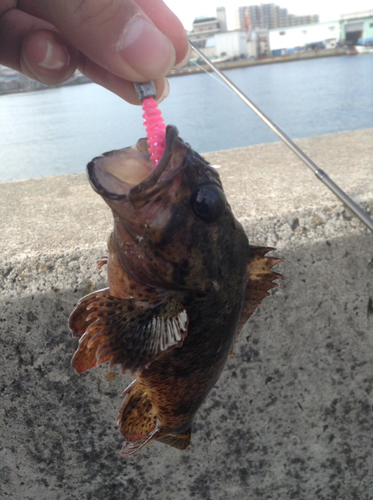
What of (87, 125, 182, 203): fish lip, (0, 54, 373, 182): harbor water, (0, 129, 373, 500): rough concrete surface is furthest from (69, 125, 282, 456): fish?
(0, 54, 373, 182): harbor water

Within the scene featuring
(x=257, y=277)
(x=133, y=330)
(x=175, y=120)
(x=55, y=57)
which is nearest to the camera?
(x=133, y=330)

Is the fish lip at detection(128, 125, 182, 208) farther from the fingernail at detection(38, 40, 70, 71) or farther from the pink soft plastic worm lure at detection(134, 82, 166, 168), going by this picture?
the fingernail at detection(38, 40, 70, 71)

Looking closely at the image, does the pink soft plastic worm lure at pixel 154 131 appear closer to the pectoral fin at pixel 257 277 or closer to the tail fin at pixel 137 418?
the pectoral fin at pixel 257 277

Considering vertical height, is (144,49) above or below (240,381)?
above

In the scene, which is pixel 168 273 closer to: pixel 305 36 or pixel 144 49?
pixel 144 49

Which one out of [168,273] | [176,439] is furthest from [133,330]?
[176,439]

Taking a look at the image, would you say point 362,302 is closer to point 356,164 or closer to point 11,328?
point 356,164
